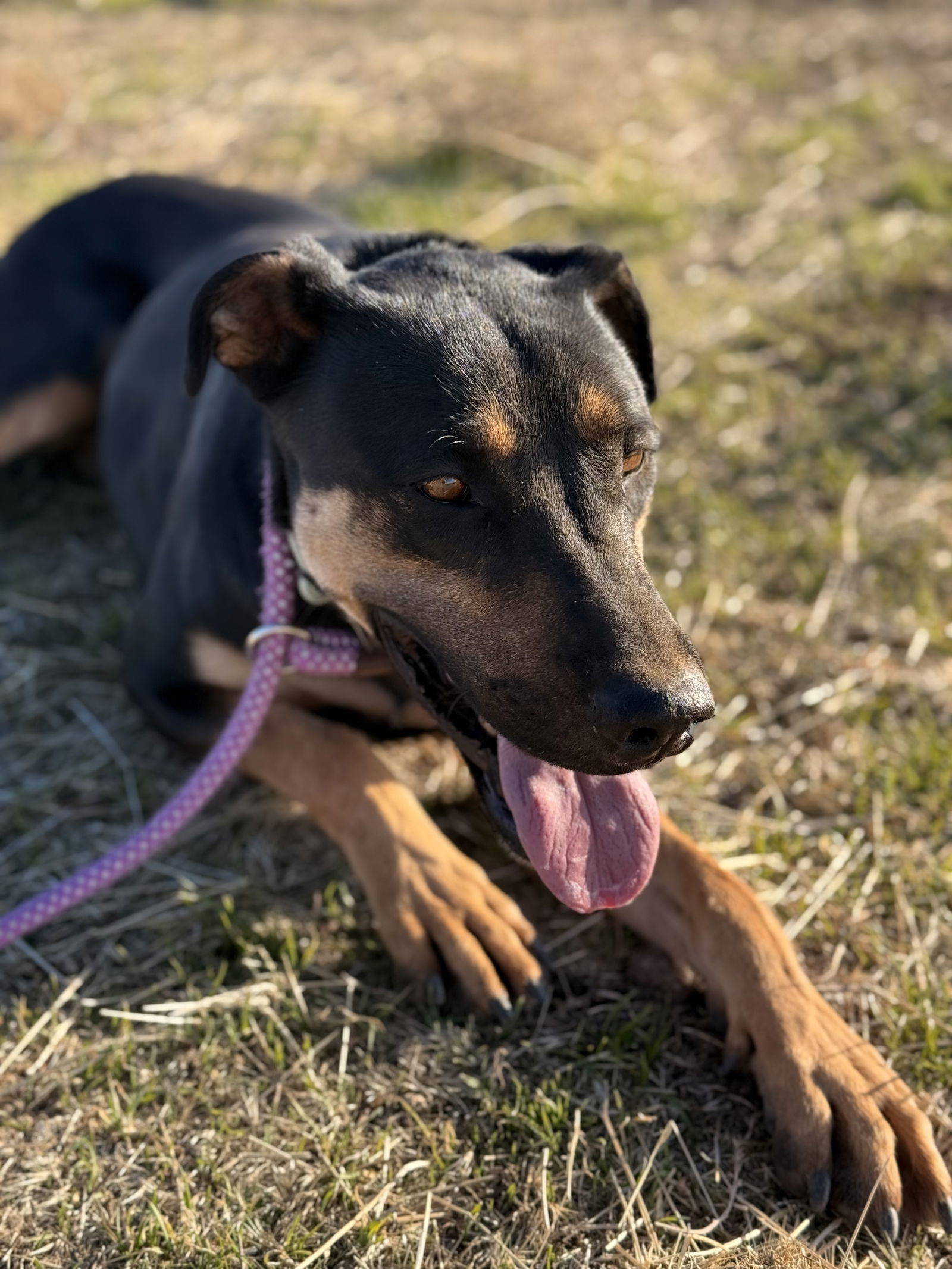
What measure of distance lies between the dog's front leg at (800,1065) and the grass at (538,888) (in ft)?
0.28

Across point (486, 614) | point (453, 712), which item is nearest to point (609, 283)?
point (486, 614)

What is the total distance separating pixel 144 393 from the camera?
461 centimetres

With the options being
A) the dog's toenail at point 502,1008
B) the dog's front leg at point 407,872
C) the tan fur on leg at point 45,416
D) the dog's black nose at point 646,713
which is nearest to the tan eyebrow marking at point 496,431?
the dog's black nose at point 646,713

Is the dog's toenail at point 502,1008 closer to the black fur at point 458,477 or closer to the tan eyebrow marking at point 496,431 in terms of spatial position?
the black fur at point 458,477

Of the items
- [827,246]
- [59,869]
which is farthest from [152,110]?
[59,869]

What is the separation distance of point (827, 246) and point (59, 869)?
5550 mm

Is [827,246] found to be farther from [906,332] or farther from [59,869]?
[59,869]

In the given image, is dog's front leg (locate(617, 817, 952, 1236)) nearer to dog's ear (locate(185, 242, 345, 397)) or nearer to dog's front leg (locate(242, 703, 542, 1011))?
dog's front leg (locate(242, 703, 542, 1011))

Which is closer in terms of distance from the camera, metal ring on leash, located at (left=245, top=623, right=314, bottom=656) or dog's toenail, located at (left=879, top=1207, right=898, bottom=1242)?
dog's toenail, located at (left=879, top=1207, right=898, bottom=1242)

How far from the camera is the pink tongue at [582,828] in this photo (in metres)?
2.66

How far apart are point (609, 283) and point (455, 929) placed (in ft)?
5.70

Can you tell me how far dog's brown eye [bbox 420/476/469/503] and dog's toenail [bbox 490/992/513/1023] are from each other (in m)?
1.21

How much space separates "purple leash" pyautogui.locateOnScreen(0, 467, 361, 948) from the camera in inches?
121

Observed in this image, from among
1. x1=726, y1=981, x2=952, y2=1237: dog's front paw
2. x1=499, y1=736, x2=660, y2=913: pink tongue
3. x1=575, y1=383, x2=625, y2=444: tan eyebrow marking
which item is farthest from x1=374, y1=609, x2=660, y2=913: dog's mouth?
x1=575, y1=383, x2=625, y2=444: tan eyebrow marking
